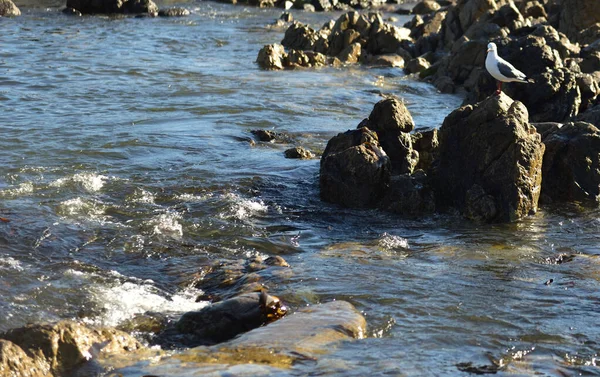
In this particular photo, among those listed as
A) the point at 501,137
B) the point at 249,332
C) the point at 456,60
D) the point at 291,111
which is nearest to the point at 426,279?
the point at 249,332

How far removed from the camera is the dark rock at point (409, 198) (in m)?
9.98

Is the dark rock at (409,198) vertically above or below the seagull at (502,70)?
below

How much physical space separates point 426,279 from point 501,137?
270 cm

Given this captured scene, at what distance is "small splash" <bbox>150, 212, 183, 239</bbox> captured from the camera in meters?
9.03

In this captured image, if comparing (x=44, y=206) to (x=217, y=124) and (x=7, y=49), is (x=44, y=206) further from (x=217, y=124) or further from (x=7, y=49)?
(x=7, y=49)

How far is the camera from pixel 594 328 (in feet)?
21.8

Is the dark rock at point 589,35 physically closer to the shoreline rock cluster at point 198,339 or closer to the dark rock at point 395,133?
the dark rock at point 395,133

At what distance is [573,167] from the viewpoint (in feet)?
34.3

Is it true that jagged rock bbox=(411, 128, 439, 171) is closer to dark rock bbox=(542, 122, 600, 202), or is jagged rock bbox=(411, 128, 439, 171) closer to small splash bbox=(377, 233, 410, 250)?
dark rock bbox=(542, 122, 600, 202)

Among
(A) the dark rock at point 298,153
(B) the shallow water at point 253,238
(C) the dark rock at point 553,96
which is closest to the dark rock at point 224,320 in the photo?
(B) the shallow water at point 253,238

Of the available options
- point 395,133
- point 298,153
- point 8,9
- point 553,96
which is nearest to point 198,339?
point 395,133

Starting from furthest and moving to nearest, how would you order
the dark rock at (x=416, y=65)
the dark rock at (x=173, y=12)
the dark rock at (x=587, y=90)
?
the dark rock at (x=173, y=12) < the dark rock at (x=416, y=65) < the dark rock at (x=587, y=90)

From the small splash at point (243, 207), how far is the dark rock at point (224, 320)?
3124 millimetres

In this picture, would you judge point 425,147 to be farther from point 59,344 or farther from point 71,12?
point 71,12
